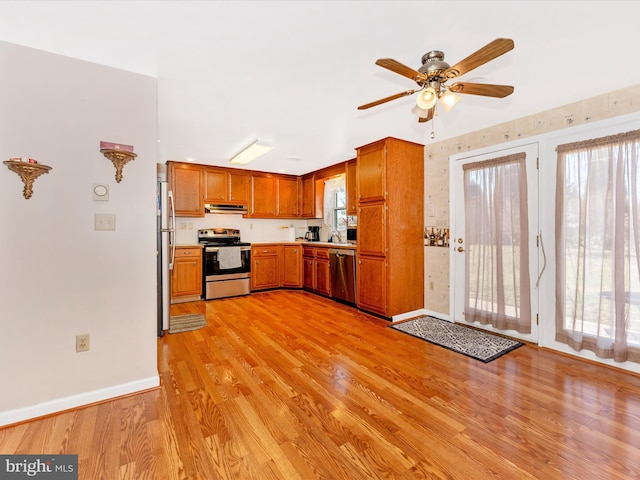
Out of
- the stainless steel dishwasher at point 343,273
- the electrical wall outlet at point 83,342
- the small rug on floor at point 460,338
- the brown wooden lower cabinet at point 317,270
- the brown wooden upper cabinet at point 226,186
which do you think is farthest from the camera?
the brown wooden upper cabinet at point 226,186

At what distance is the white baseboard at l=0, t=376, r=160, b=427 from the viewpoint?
5.90ft

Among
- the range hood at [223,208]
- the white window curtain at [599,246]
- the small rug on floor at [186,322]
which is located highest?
the range hood at [223,208]

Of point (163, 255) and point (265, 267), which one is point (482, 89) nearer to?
point (163, 255)

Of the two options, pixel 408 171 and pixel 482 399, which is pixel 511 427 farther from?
pixel 408 171

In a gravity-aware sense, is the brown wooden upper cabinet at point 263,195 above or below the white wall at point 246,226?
above

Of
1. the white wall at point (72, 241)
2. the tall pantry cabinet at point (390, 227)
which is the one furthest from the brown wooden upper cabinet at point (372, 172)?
the white wall at point (72, 241)

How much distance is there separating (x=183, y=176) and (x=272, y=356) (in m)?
3.67

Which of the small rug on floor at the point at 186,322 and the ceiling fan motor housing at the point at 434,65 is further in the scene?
the small rug on floor at the point at 186,322

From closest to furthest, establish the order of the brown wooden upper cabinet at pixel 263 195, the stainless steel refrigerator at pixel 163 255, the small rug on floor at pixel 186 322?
the stainless steel refrigerator at pixel 163 255 < the small rug on floor at pixel 186 322 < the brown wooden upper cabinet at pixel 263 195

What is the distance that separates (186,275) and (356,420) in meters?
3.86

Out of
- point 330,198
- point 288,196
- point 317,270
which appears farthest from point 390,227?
point 288,196

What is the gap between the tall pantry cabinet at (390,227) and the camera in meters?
3.76

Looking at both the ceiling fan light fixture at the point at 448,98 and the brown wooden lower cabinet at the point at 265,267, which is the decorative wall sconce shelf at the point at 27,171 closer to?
the ceiling fan light fixture at the point at 448,98

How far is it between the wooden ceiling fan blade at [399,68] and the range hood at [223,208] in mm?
4246
